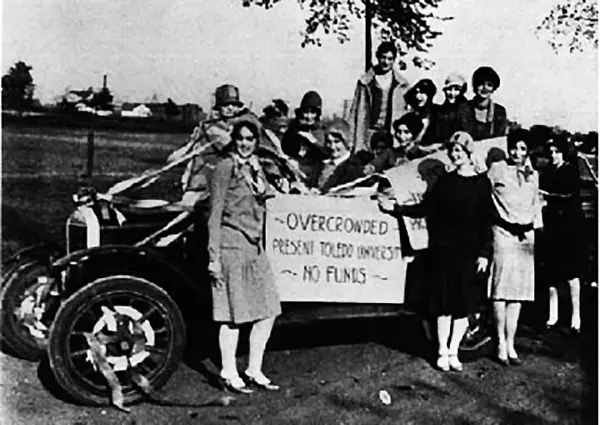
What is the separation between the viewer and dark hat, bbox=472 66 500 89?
3922mm

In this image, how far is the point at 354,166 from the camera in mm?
3879

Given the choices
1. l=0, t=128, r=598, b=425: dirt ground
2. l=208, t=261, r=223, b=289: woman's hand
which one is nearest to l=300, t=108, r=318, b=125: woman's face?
l=0, t=128, r=598, b=425: dirt ground

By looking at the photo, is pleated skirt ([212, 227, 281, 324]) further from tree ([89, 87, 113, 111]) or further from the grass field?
tree ([89, 87, 113, 111])

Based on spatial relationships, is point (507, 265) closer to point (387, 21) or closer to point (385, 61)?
point (385, 61)

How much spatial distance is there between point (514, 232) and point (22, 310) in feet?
5.80

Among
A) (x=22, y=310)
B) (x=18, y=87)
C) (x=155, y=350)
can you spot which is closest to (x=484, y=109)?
(x=155, y=350)

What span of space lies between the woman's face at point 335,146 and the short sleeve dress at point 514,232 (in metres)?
0.58

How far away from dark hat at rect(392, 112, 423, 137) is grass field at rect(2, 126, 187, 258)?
0.76 metres

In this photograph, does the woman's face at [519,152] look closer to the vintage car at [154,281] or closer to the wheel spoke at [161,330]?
the vintage car at [154,281]

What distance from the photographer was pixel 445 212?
3.92 meters

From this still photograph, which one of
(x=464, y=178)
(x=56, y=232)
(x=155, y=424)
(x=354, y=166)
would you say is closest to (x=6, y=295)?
(x=56, y=232)

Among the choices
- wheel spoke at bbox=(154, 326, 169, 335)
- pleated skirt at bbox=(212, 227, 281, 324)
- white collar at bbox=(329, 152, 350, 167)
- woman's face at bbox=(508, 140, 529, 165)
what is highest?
woman's face at bbox=(508, 140, 529, 165)

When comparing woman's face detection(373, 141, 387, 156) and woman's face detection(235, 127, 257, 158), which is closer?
woman's face detection(235, 127, 257, 158)

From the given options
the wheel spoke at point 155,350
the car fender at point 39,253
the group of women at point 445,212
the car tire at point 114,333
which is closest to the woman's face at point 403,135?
the group of women at point 445,212
